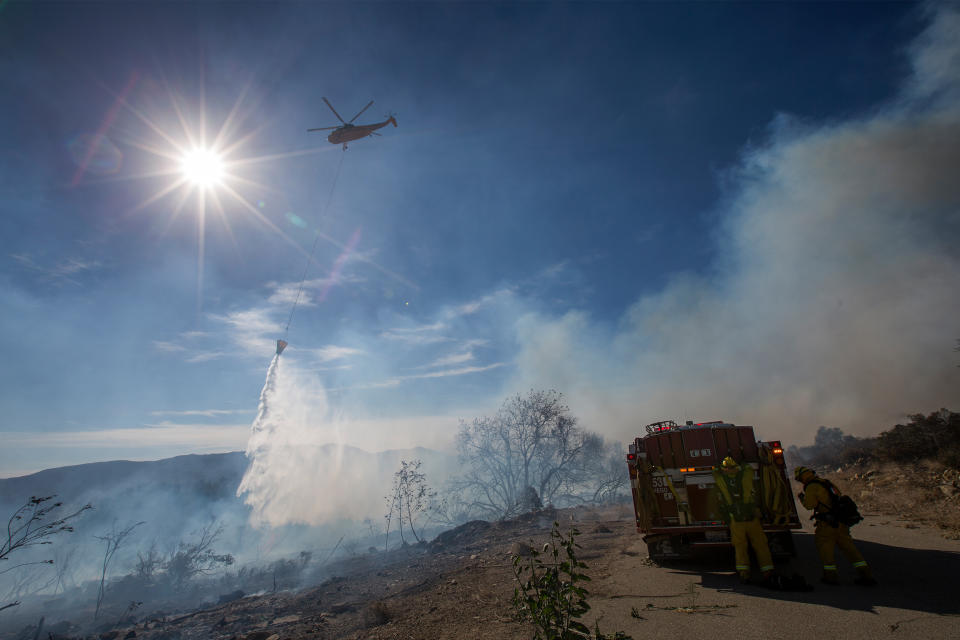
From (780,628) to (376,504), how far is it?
60351mm

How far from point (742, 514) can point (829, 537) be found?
1.20m

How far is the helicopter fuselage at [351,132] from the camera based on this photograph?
19.9 metres

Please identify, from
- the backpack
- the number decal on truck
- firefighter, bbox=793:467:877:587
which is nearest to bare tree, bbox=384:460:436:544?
the number decal on truck

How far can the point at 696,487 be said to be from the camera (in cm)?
811

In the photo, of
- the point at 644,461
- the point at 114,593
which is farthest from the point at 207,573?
the point at 644,461

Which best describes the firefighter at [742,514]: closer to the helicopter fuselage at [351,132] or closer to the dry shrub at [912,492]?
the dry shrub at [912,492]

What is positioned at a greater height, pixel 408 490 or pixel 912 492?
pixel 912 492

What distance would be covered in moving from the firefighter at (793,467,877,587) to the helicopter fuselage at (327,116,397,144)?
20.9 m

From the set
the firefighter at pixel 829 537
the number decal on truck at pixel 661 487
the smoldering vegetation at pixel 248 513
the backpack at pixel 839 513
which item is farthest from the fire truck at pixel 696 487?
the smoldering vegetation at pixel 248 513

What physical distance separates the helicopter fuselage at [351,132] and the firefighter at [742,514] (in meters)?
20.1

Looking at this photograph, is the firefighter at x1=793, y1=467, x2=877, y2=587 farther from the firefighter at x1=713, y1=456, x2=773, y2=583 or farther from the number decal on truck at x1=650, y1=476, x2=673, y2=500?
the number decal on truck at x1=650, y1=476, x2=673, y2=500

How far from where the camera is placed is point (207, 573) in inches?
1273

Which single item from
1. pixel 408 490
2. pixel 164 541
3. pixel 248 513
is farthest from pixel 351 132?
pixel 164 541

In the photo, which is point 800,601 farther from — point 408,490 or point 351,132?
point 408,490
